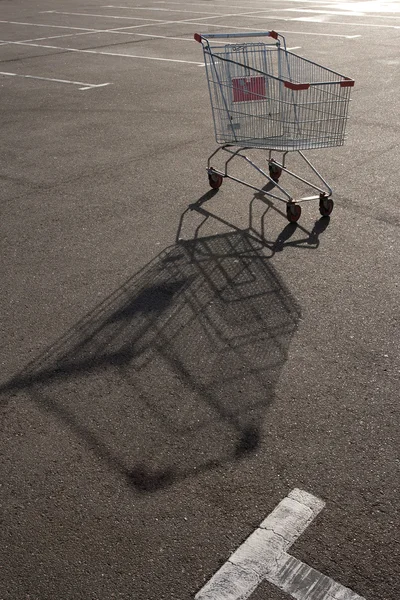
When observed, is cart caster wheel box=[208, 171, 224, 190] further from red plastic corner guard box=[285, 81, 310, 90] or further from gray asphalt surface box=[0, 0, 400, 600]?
red plastic corner guard box=[285, 81, 310, 90]

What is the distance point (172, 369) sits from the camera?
4445mm

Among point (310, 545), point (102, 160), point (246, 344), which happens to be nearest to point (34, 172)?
point (102, 160)

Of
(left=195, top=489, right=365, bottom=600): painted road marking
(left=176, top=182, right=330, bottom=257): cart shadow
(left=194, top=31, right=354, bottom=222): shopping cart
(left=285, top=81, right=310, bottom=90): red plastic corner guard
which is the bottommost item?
(left=195, top=489, right=365, bottom=600): painted road marking

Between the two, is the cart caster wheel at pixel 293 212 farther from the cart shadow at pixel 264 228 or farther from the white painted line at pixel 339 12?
the white painted line at pixel 339 12

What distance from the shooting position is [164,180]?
775 cm

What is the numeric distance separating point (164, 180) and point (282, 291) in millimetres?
2862

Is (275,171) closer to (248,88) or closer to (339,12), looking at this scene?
(248,88)

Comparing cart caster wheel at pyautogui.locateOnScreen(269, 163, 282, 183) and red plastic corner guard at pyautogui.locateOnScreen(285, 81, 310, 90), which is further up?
red plastic corner guard at pyautogui.locateOnScreen(285, 81, 310, 90)

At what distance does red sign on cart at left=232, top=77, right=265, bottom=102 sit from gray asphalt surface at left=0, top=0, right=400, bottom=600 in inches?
38.8

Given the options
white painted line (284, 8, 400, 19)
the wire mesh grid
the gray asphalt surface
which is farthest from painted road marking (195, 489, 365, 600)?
white painted line (284, 8, 400, 19)

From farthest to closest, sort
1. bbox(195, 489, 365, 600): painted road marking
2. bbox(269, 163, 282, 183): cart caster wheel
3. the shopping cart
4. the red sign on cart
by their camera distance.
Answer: bbox(269, 163, 282, 183): cart caster wheel → the red sign on cart → the shopping cart → bbox(195, 489, 365, 600): painted road marking

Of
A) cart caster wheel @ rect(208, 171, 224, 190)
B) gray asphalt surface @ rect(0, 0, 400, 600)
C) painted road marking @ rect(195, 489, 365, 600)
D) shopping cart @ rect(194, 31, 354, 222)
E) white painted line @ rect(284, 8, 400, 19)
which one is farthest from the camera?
white painted line @ rect(284, 8, 400, 19)

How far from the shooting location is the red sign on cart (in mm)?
6617

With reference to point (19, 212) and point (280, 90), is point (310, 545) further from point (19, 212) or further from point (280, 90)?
point (19, 212)
